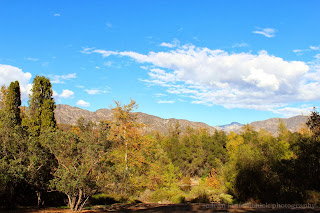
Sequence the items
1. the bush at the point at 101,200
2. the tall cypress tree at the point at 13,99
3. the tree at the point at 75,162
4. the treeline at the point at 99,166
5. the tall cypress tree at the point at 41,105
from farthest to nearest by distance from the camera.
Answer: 1. the tall cypress tree at the point at 13,99
2. the tall cypress tree at the point at 41,105
3. the bush at the point at 101,200
4. the treeline at the point at 99,166
5. the tree at the point at 75,162

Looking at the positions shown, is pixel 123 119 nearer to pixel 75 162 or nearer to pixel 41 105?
pixel 41 105

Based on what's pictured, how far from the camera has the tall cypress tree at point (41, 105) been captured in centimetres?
2172

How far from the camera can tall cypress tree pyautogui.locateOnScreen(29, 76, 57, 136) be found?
2172 centimetres

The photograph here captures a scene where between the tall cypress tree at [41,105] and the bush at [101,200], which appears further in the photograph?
the tall cypress tree at [41,105]

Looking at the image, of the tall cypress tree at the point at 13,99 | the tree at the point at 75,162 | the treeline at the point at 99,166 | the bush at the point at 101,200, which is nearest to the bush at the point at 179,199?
the treeline at the point at 99,166

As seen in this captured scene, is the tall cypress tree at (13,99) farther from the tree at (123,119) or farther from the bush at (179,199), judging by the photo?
the bush at (179,199)

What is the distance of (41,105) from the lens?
2225 centimetres

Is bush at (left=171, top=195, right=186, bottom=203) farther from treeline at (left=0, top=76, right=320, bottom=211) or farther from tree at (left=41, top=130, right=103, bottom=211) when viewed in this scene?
tree at (left=41, top=130, right=103, bottom=211)

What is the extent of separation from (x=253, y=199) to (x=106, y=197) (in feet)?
39.7

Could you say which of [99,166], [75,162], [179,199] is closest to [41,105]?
[75,162]

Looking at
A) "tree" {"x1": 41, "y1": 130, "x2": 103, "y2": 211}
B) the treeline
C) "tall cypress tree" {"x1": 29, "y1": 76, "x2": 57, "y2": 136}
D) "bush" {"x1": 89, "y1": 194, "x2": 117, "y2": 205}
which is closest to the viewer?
"tree" {"x1": 41, "y1": 130, "x2": 103, "y2": 211}

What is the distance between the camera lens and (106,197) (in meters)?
21.0

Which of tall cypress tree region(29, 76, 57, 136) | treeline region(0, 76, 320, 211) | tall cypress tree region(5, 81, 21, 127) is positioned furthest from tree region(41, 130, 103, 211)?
tall cypress tree region(5, 81, 21, 127)

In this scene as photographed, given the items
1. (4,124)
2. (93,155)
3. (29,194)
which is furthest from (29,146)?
(29,194)
